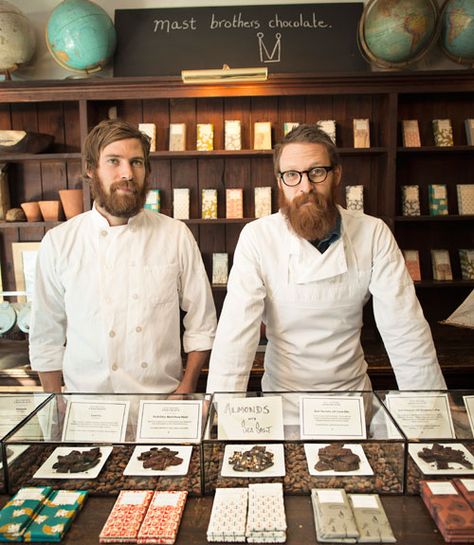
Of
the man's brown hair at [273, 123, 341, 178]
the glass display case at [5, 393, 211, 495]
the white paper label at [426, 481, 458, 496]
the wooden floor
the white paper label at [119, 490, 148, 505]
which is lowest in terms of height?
the wooden floor

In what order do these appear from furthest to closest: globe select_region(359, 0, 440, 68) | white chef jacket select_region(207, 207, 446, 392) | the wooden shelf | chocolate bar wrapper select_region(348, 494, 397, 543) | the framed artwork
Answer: the framed artwork → the wooden shelf → globe select_region(359, 0, 440, 68) → white chef jacket select_region(207, 207, 446, 392) → chocolate bar wrapper select_region(348, 494, 397, 543)

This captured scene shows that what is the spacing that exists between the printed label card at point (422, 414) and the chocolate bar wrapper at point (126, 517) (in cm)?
53

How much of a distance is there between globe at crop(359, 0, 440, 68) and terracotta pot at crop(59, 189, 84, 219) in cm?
182

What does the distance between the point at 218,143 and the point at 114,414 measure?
221cm

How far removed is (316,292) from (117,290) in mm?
627

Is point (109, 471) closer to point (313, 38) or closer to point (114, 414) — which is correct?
point (114, 414)

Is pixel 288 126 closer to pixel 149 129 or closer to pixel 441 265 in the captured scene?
pixel 149 129

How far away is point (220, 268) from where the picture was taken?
3.01 metres

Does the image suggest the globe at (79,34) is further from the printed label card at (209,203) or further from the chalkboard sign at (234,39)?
the printed label card at (209,203)

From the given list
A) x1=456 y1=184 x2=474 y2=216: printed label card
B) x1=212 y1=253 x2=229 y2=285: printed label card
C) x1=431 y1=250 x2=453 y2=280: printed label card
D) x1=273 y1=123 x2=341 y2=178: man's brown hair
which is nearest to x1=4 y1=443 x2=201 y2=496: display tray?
x1=273 y1=123 x2=341 y2=178: man's brown hair

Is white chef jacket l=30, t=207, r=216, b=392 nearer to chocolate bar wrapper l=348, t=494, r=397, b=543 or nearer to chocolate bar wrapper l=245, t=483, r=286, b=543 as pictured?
chocolate bar wrapper l=245, t=483, r=286, b=543

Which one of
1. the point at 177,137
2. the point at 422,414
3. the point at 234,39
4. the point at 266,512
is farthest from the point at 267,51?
the point at 266,512

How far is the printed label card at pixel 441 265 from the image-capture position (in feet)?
9.79

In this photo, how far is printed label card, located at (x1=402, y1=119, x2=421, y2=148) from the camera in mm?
2865
